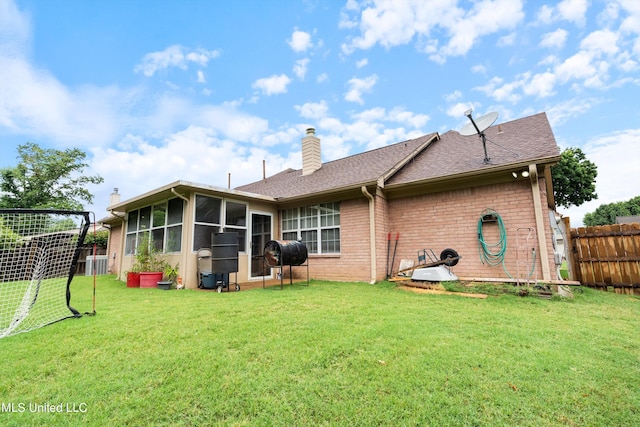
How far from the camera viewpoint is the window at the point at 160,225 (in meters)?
7.52

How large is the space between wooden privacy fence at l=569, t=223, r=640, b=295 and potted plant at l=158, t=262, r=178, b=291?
10.2 metres

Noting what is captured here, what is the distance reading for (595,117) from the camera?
8.96 meters

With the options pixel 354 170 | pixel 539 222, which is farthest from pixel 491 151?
pixel 354 170

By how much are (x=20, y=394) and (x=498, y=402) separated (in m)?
3.25

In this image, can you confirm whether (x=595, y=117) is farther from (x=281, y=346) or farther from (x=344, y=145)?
(x=281, y=346)

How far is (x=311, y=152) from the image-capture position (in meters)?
11.2

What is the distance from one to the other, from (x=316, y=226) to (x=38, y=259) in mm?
5960

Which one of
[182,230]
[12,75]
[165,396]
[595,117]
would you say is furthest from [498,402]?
[12,75]

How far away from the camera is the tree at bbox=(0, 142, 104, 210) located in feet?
58.5

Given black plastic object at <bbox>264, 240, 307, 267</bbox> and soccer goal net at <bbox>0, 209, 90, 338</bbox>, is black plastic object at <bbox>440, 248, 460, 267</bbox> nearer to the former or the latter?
black plastic object at <bbox>264, 240, 307, 267</bbox>

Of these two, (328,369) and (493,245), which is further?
(493,245)

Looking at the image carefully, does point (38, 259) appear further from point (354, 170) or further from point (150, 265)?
point (354, 170)

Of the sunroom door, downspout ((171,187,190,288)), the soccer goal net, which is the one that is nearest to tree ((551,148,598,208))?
the sunroom door

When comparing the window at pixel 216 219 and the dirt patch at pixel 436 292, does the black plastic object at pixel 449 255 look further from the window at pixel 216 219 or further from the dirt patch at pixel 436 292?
the window at pixel 216 219
